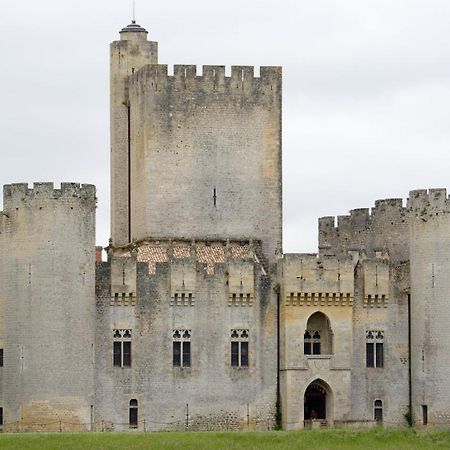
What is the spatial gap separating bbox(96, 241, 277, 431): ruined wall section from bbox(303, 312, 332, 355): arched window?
5.40 feet

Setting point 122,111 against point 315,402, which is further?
point 122,111

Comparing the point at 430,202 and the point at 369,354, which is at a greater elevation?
the point at 430,202

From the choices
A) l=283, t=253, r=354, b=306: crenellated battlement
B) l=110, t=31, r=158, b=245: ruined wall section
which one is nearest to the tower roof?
l=110, t=31, r=158, b=245: ruined wall section

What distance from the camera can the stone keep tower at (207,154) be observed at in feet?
323

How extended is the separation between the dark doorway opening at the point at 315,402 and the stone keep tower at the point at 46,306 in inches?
391

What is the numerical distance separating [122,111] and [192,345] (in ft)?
42.4

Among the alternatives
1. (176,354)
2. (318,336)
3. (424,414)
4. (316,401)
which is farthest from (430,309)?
(176,354)

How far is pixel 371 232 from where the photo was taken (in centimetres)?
10394

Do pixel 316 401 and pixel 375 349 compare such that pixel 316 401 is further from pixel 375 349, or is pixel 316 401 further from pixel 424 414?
pixel 424 414

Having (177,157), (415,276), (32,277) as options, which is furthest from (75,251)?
(415,276)

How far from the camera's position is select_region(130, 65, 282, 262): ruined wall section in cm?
9856

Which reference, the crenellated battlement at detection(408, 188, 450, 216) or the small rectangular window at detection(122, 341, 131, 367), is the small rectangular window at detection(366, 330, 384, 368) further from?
the small rectangular window at detection(122, 341, 131, 367)

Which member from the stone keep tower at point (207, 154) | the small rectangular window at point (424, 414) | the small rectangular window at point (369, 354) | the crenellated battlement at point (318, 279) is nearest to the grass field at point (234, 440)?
the small rectangular window at point (424, 414)

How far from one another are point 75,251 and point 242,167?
10.0 meters
